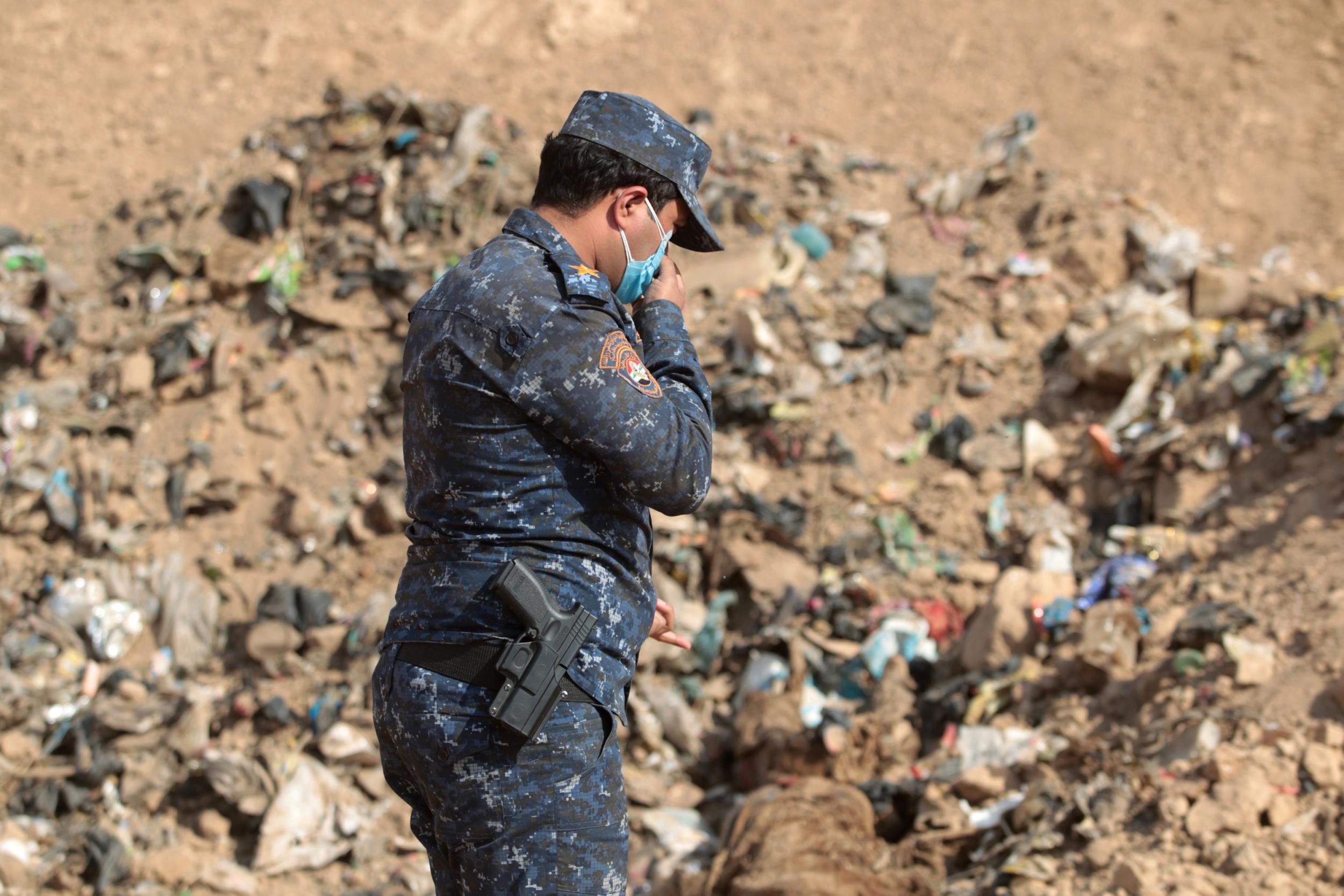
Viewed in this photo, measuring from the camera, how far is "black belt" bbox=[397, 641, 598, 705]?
1454 mm

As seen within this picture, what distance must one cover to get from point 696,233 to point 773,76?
7325mm

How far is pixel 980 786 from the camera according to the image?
320 centimetres

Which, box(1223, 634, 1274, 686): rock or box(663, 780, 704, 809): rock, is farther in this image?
box(663, 780, 704, 809): rock

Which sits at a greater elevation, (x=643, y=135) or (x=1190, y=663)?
(x=643, y=135)

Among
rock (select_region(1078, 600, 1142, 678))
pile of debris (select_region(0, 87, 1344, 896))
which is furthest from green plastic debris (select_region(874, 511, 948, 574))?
rock (select_region(1078, 600, 1142, 678))

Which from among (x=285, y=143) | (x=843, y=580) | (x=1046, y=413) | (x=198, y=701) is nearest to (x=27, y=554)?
(x=198, y=701)

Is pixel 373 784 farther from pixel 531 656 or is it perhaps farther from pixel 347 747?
pixel 531 656

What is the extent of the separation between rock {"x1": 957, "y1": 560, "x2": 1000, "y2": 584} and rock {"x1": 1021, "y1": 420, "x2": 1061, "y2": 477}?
554 millimetres

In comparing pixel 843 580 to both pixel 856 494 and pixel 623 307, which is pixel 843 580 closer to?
pixel 856 494

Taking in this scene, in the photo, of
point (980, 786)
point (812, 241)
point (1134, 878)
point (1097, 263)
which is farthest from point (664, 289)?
point (1097, 263)

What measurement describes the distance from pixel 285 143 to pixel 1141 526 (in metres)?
5.37

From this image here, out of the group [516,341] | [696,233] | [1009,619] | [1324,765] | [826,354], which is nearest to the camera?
[516,341]

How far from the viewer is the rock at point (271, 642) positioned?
457cm

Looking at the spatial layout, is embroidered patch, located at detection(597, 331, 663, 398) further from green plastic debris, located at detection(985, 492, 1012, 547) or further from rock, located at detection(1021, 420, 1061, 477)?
rock, located at detection(1021, 420, 1061, 477)
